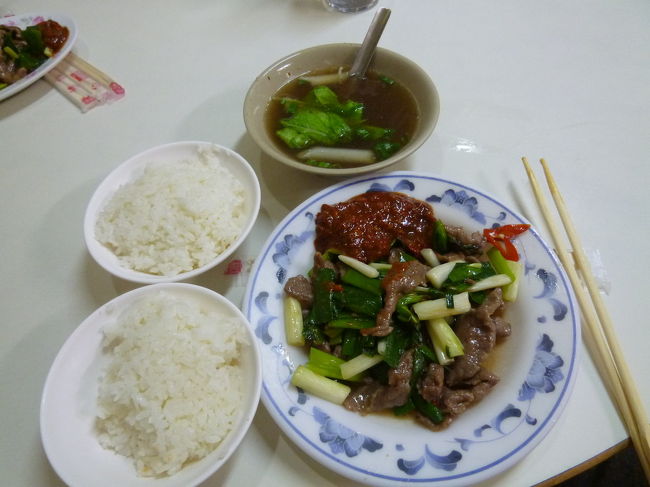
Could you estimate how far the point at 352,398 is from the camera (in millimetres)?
1589

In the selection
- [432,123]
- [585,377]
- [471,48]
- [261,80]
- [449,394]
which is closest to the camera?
[449,394]

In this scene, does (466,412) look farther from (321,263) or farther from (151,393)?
(151,393)

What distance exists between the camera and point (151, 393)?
1347mm

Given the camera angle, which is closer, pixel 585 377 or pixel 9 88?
pixel 585 377

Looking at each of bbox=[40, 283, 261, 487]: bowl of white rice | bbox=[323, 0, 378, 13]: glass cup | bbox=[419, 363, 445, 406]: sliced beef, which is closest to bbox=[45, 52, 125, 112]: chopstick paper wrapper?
bbox=[323, 0, 378, 13]: glass cup

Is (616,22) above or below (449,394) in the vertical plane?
above

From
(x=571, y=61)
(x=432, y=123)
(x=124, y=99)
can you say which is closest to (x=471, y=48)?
(x=571, y=61)

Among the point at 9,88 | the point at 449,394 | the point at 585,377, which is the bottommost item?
the point at 585,377

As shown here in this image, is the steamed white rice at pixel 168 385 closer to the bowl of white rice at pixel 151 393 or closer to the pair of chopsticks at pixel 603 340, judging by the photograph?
the bowl of white rice at pixel 151 393

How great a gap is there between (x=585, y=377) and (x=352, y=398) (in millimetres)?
974

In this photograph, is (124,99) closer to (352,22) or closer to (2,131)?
(2,131)

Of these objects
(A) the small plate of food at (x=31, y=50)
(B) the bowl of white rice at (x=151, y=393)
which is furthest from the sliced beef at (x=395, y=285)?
(A) the small plate of food at (x=31, y=50)

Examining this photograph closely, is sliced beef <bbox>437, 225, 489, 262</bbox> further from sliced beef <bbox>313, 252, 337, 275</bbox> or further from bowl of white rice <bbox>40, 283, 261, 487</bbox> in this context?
bowl of white rice <bbox>40, 283, 261, 487</bbox>

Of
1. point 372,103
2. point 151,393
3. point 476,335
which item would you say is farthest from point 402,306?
point 372,103
